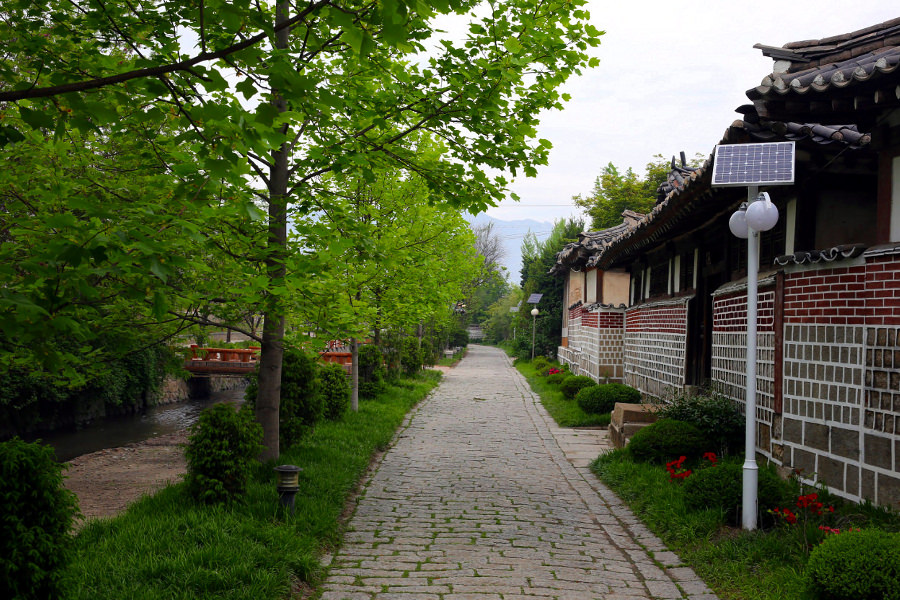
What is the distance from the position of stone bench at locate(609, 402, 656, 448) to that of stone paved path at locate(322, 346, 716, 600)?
0.75 m

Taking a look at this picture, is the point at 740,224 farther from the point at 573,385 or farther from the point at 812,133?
the point at 573,385

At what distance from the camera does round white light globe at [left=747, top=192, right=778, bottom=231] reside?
18.6ft

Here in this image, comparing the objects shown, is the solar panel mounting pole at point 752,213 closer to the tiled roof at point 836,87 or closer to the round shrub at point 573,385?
the tiled roof at point 836,87

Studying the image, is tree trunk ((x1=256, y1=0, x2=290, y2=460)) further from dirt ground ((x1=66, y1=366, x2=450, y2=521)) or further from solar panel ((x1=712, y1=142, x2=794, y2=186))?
solar panel ((x1=712, y1=142, x2=794, y2=186))

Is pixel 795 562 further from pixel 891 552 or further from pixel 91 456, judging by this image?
pixel 91 456

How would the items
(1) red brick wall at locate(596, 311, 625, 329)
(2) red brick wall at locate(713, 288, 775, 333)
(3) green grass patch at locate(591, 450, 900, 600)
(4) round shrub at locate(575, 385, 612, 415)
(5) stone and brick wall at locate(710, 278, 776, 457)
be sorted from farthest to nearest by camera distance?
(1) red brick wall at locate(596, 311, 625, 329) → (4) round shrub at locate(575, 385, 612, 415) → (2) red brick wall at locate(713, 288, 775, 333) → (5) stone and brick wall at locate(710, 278, 776, 457) → (3) green grass patch at locate(591, 450, 900, 600)

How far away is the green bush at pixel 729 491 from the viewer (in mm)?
5934

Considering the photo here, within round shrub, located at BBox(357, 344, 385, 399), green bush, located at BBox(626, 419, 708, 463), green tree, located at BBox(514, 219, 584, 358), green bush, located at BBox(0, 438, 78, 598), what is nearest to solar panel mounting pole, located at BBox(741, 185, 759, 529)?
green bush, located at BBox(626, 419, 708, 463)

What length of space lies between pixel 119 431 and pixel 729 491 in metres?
18.0

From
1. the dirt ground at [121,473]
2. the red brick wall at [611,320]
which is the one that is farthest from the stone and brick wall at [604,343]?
the dirt ground at [121,473]

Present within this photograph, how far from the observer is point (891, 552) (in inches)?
162

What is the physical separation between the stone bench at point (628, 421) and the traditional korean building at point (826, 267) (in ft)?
4.39

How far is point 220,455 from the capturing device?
20.4 feet

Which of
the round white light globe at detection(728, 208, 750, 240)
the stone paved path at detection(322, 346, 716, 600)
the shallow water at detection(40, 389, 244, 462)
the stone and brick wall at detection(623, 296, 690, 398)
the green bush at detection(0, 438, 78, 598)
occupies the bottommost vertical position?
the shallow water at detection(40, 389, 244, 462)
